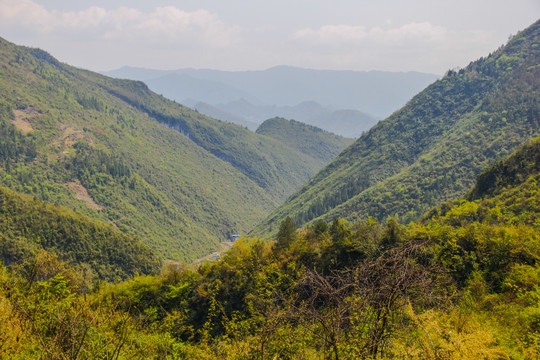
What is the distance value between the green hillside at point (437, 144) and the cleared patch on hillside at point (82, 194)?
273ft

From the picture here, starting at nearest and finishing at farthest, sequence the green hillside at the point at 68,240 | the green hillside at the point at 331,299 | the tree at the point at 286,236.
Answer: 1. the green hillside at the point at 331,299
2. the tree at the point at 286,236
3. the green hillside at the point at 68,240

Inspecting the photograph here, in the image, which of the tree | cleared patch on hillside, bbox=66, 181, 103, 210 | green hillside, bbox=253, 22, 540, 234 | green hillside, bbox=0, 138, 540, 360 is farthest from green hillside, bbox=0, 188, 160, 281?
green hillside, bbox=253, 22, 540, 234

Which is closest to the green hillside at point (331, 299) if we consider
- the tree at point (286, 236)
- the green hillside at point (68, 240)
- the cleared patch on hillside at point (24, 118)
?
the tree at point (286, 236)

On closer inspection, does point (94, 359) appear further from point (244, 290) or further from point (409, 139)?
point (409, 139)

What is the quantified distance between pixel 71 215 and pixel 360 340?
105853mm

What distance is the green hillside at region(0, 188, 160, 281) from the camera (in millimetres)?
81375

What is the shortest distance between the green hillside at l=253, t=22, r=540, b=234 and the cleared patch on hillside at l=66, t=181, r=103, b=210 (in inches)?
3274

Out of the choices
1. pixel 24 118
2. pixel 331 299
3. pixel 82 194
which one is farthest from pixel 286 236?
pixel 24 118

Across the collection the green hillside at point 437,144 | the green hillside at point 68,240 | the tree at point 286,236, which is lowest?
the green hillside at point 68,240

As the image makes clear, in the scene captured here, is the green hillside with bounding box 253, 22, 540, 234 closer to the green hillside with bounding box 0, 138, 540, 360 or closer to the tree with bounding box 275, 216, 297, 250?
the green hillside with bounding box 0, 138, 540, 360

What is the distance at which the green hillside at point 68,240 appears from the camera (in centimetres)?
8138

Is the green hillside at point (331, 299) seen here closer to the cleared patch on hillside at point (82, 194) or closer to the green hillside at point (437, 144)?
the green hillside at point (437, 144)

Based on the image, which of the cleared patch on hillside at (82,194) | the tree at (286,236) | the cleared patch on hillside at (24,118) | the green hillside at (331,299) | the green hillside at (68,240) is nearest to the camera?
the green hillside at (331,299)

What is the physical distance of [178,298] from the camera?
37656 mm
